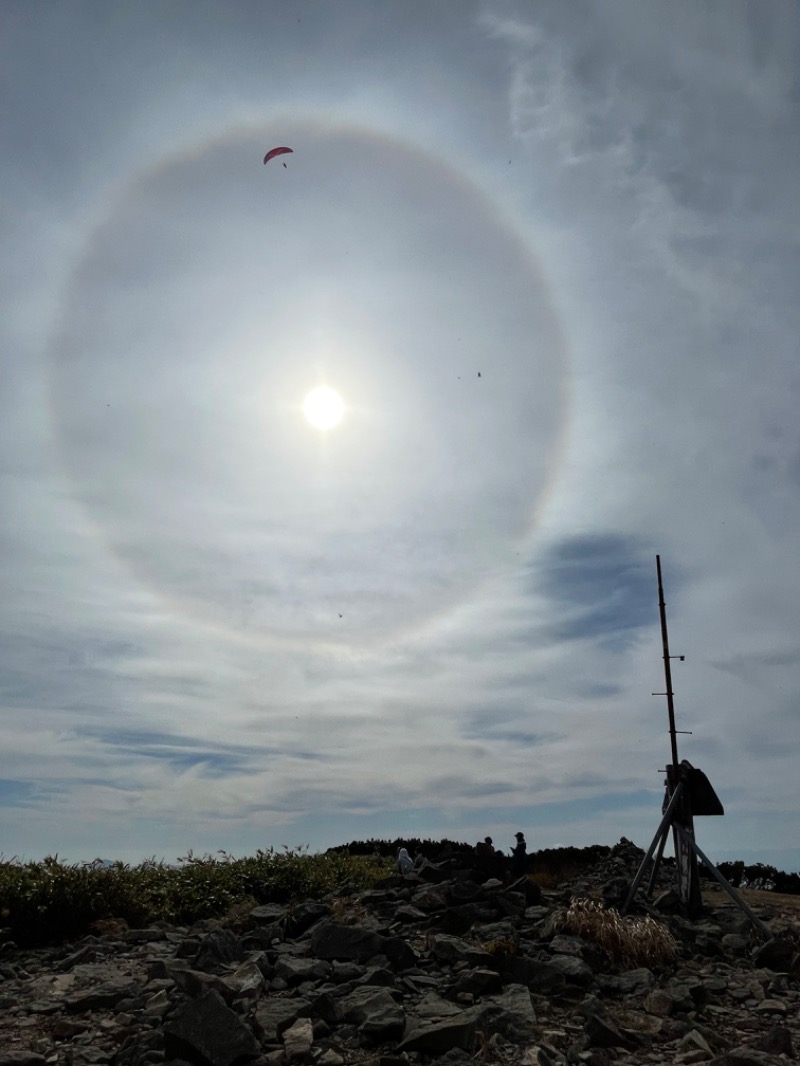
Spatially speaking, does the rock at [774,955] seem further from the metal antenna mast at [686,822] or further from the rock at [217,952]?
the rock at [217,952]

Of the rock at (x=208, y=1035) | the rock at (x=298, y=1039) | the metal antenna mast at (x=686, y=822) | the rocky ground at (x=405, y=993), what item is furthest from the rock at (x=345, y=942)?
the metal antenna mast at (x=686, y=822)

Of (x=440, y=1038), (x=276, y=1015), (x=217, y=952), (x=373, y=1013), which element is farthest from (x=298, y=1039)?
(x=217, y=952)

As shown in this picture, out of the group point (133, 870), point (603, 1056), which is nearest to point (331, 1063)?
point (603, 1056)

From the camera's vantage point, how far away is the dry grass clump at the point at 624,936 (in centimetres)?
1274

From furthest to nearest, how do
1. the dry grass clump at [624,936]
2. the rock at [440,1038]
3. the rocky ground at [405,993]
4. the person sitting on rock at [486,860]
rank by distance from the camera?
the person sitting on rock at [486,860] → the dry grass clump at [624,936] → the rock at [440,1038] → the rocky ground at [405,993]

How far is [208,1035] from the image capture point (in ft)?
26.8

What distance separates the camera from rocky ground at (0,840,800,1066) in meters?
8.59

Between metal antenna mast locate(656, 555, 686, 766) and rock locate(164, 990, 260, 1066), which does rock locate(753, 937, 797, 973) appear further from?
rock locate(164, 990, 260, 1066)

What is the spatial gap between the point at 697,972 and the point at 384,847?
2288 cm

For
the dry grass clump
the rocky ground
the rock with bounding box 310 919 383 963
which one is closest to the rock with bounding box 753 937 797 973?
the rocky ground

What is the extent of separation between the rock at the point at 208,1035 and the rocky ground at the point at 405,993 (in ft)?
0.05

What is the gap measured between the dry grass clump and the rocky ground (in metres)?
0.08

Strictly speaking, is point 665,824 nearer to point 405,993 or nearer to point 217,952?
point 405,993

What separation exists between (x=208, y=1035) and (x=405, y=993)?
3.31m
